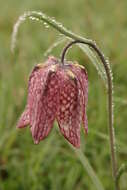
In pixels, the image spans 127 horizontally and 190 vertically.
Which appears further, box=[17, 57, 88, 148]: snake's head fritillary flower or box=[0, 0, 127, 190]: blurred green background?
box=[0, 0, 127, 190]: blurred green background

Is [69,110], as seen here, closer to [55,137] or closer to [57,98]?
[57,98]

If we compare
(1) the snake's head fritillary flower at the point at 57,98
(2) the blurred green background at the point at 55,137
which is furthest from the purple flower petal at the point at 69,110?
(2) the blurred green background at the point at 55,137

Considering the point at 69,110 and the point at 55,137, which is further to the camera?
the point at 55,137

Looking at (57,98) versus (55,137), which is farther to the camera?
(55,137)

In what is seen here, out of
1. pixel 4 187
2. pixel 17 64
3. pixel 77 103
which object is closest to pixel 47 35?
pixel 17 64

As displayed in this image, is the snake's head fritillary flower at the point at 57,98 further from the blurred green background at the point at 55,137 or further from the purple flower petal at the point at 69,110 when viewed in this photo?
the blurred green background at the point at 55,137

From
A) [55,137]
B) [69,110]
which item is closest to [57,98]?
[69,110]

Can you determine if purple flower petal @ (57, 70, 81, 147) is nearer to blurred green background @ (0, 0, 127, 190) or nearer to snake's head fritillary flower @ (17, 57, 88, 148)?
snake's head fritillary flower @ (17, 57, 88, 148)

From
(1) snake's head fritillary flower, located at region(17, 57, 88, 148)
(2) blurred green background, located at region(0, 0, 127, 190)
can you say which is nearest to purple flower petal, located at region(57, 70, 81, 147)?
(1) snake's head fritillary flower, located at region(17, 57, 88, 148)

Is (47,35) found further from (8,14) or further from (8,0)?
(8,0)
